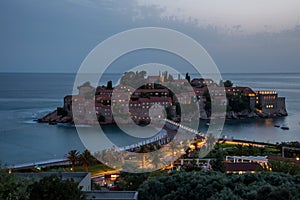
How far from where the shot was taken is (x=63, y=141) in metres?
12.9

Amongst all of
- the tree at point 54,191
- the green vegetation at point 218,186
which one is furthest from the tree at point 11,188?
the green vegetation at point 218,186

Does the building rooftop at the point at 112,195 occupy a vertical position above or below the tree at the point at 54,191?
below

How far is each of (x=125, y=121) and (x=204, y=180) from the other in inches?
541

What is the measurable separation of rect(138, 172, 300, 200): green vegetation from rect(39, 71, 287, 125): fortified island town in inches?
513

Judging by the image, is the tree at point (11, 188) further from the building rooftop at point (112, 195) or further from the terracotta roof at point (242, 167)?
the terracotta roof at point (242, 167)

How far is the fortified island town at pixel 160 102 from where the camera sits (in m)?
17.5

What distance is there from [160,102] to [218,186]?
49.6ft

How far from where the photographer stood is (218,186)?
3.69m

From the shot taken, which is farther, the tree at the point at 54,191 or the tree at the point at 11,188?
the tree at the point at 11,188

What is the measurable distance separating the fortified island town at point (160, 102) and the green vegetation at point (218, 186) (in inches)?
513

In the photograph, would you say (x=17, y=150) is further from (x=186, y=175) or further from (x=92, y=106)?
(x=186, y=175)

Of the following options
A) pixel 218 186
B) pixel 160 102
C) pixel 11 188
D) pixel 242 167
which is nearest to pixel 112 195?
pixel 11 188

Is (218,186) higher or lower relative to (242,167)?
higher

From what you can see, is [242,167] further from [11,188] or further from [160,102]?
[160,102]
